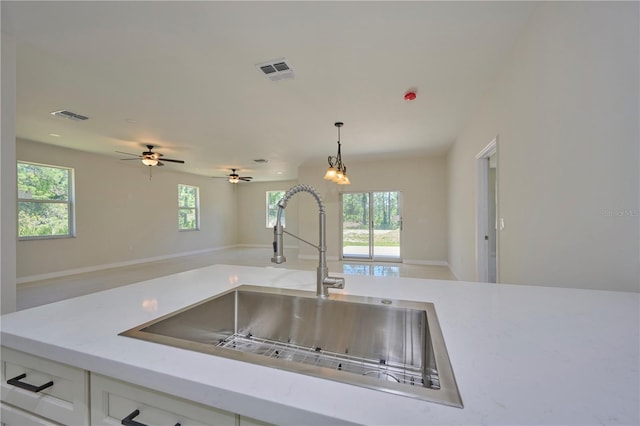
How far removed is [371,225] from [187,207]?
6.13 meters

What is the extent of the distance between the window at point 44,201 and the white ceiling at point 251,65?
1006 millimetres

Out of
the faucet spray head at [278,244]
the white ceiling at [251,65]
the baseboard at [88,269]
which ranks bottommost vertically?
the baseboard at [88,269]

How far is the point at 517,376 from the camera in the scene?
554 millimetres

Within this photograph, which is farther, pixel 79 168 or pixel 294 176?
pixel 294 176

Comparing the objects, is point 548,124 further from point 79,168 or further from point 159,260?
point 159,260

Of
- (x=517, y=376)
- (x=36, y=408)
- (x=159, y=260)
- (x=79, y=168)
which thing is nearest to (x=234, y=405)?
(x=517, y=376)

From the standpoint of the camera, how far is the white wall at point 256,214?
1044cm

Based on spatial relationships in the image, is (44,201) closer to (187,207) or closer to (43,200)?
(43,200)

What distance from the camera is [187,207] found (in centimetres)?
877

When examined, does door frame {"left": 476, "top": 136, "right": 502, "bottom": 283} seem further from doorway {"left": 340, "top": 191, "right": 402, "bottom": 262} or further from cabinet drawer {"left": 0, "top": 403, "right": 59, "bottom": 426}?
cabinet drawer {"left": 0, "top": 403, "right": 59, "bottom": 426}

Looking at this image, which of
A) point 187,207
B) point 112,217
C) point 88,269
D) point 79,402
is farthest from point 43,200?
point 79,402

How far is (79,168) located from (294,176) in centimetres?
574

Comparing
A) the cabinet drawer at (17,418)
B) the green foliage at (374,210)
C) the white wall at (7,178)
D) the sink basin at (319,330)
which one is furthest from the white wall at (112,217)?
the sink basin at (319,330)

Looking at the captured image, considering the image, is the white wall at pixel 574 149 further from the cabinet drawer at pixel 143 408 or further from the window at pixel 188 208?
the window at pixel 188 208
